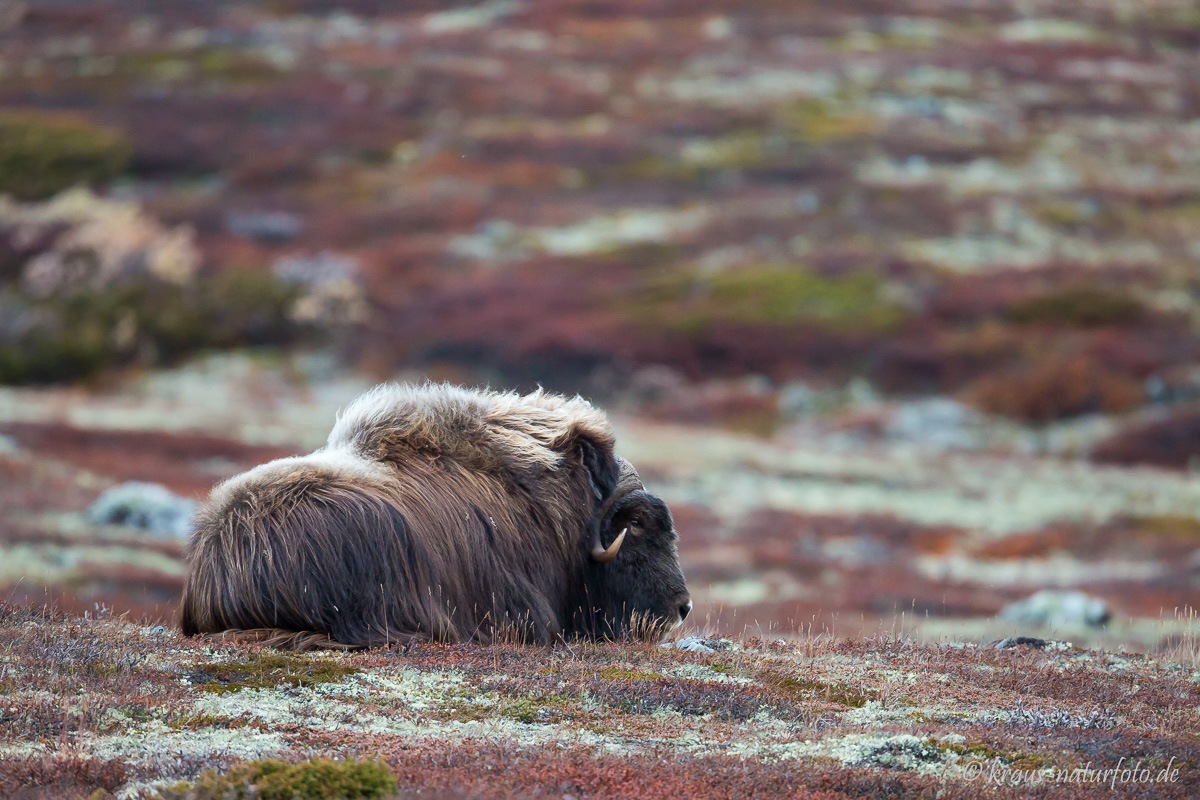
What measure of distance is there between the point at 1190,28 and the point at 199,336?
50848 millimetres

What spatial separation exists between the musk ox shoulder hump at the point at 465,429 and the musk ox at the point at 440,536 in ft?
0.03

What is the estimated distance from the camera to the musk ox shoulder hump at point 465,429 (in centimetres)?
802

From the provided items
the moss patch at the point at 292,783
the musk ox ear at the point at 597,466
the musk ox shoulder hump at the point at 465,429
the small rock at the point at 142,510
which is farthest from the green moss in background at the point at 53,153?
the moss patch at the point at 292,783

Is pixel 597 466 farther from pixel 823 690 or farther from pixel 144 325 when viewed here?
pixel 144 325

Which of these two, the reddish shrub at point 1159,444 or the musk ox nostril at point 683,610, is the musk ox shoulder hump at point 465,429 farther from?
the reddish shrub at point 1159,444

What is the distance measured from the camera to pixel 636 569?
8.37 m

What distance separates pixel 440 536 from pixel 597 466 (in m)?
1.35

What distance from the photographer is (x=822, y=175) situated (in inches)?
1892

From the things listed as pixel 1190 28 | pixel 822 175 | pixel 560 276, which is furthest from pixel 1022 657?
pixel 1190 28

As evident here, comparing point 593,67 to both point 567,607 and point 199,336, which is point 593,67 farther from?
point 567,607

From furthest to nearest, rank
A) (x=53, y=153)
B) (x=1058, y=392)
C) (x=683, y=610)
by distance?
(x=53, y=153) < (x=1058, y=392) < (x=683, y=610)

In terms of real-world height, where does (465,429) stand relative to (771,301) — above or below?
below

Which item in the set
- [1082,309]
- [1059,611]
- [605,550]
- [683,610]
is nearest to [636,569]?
[605,550]

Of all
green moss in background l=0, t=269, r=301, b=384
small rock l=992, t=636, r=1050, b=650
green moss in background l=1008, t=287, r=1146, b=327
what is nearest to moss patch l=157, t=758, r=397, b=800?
small rock l=992, t=636, r=1050, b=650
